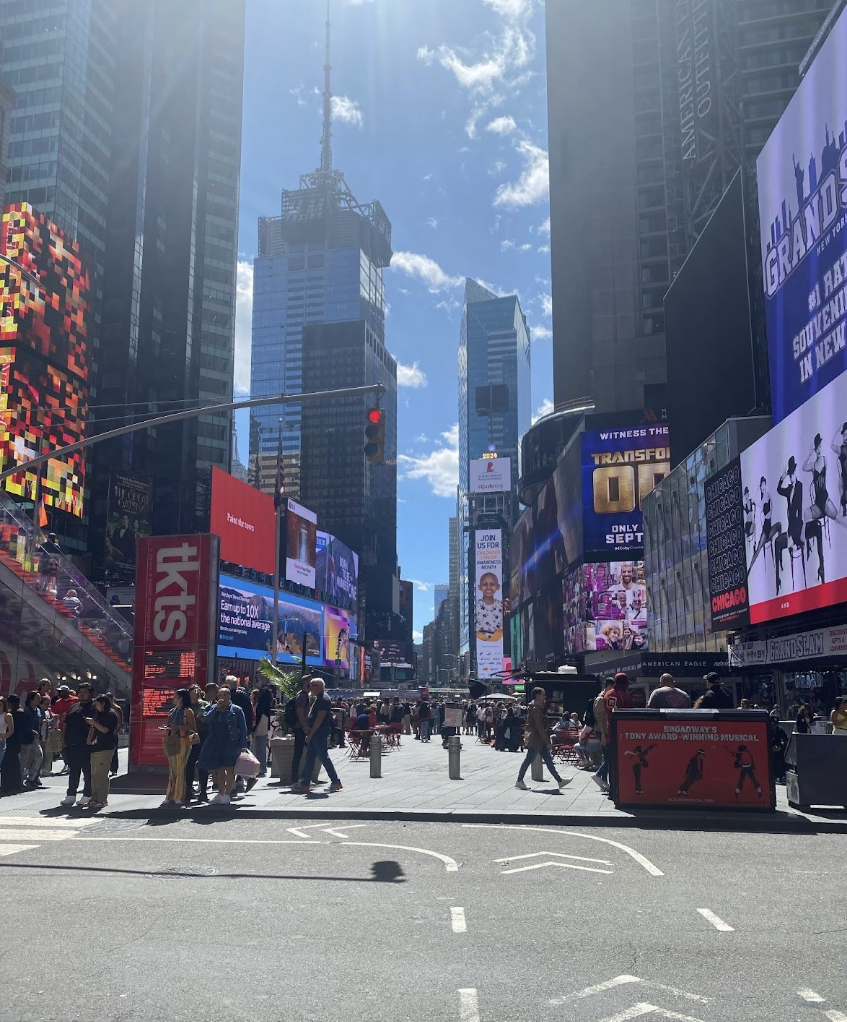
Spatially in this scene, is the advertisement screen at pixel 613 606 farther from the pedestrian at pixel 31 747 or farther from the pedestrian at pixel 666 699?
the pedestrian at pixel 31 747

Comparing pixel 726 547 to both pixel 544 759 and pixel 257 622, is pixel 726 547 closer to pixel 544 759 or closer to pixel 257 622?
pixel 544 759

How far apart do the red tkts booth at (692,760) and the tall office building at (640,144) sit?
185ft

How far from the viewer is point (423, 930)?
6.91m

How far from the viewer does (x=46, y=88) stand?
99438 mm

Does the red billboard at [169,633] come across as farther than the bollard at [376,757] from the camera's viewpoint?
No

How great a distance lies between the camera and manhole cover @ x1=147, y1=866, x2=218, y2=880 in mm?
9086

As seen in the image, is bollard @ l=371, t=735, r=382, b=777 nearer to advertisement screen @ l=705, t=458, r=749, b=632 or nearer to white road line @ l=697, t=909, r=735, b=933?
white road line @ l=697, t=909, r=735, b=933

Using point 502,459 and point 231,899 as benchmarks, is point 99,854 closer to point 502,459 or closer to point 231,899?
point 231,899

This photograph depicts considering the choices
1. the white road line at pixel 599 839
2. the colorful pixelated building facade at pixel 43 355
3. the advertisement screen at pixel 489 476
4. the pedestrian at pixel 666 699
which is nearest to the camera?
the white road line at pixel 599 839

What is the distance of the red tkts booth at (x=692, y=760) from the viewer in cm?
1351

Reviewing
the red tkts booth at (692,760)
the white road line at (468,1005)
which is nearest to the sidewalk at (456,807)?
the red tkts booth at (692,760)

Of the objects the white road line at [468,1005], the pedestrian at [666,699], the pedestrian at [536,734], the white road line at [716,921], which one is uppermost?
the pedestrian at [666,699]

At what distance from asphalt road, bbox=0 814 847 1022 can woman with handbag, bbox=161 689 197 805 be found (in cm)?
294

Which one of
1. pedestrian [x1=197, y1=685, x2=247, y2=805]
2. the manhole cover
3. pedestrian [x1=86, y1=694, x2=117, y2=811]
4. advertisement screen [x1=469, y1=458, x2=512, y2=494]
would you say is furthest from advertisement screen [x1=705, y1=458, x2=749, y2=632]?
advertisement screen [x1=469, y1=458, x2=512, y2=494]
